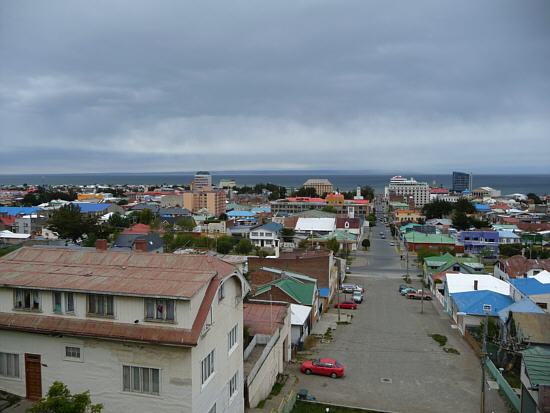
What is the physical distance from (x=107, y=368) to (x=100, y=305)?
1236 millimetres

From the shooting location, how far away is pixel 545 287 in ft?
85.4

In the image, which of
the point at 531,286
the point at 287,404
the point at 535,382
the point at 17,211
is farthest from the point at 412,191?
the point at 287,404

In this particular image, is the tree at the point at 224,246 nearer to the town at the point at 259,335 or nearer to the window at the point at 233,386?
the town at the point at 259,335

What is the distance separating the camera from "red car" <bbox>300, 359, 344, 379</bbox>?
17.4 metres

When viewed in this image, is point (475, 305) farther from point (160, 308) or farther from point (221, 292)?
point (160, 308)

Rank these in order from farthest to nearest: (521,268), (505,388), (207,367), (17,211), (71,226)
Result: 1. (17,211)
2. (71,226)
3. (521,268)
4. (505,388)
5. (207,367)

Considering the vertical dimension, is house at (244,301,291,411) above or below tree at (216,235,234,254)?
above

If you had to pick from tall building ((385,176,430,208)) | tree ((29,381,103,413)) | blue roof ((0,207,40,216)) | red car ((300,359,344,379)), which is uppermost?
tree ((29,381,103,413))

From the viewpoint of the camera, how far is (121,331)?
9586mm

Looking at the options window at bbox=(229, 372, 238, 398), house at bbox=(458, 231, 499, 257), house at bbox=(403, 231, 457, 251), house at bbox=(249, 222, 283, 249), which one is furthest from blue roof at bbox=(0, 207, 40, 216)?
window at bbox=(229, 372, 238, 398)

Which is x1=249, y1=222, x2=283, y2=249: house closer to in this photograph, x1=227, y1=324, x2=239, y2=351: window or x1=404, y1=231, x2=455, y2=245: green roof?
x1=404, y1=231, x2=455, y2=245: green roof

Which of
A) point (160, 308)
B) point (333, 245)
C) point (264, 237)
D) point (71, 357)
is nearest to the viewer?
point (160, 308)

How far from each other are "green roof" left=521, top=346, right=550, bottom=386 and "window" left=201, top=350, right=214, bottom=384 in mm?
8348

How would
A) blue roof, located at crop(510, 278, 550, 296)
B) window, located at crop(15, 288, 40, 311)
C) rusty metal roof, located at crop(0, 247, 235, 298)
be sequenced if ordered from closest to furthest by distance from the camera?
rusty metal roof, located at crop(0, 247, 235, 298) → window, located at crop(15, 288, 40, 311) → blue roof, located at crop(510, 278, 550, 296)
